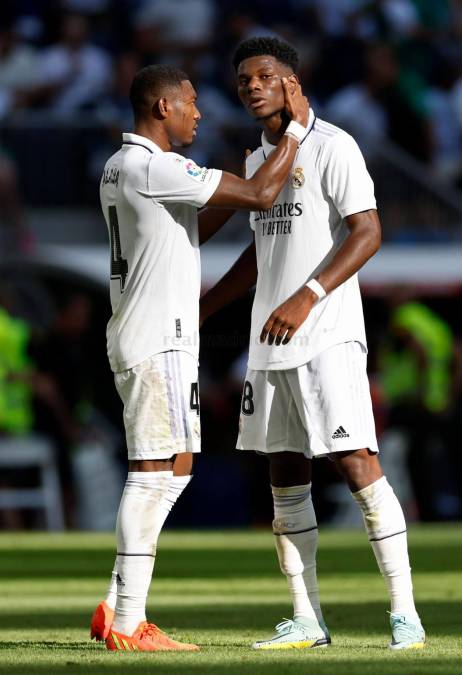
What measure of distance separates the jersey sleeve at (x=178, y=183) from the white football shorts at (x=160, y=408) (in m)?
0.59

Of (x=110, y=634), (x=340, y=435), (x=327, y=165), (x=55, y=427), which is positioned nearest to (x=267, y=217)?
(x=327, y=165)

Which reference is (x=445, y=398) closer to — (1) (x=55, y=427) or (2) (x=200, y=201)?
(1) (x=55, y=427)

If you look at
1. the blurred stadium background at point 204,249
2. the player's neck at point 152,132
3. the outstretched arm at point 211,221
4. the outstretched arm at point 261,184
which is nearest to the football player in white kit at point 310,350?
the outstretched arm at point 261,184

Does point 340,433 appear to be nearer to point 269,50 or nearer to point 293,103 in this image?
point 293,103

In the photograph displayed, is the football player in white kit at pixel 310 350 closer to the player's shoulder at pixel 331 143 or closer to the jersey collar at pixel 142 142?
the player's shoulder at pixel 331 143

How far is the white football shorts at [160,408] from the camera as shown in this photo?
19.9ft

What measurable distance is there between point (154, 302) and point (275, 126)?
0.88 metres

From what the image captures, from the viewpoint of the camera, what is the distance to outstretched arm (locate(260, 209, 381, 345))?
596cm

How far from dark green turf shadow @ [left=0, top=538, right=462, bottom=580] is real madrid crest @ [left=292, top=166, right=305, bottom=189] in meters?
4.98

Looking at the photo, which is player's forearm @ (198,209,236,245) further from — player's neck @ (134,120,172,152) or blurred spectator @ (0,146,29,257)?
blurred spectator @ (0,146,29,257)

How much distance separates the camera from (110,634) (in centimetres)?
606

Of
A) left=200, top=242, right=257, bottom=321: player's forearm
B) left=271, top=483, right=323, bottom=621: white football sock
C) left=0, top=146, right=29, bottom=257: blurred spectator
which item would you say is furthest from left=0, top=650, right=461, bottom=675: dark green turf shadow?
left=0, top=146, right=29, bottom=257: blurred spectator

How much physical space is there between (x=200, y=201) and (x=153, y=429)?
882mm

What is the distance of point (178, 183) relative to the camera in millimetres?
6078
